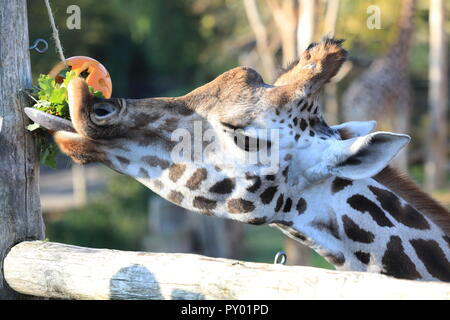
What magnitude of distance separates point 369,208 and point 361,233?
5.7 inches

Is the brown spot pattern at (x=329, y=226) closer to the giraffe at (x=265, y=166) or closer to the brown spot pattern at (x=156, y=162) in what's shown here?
the giraffe at (x=265, y=166)

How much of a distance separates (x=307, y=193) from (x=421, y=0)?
14903mm

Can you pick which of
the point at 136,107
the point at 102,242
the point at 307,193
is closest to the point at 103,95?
the point at 136,107

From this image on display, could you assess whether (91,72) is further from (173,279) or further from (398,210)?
(398,210)

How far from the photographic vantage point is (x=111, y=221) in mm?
13234

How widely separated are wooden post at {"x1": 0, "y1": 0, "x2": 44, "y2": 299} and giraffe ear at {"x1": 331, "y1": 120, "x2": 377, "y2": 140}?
1.51 metres

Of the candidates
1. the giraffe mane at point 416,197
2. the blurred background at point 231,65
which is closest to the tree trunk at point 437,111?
the blurred background at point 231,65

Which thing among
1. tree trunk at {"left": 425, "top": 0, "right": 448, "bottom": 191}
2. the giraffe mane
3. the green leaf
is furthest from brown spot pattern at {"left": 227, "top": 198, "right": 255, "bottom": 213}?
tree trunk at {"left": 425, "top": 0, "right": 448, "bottom": 191}

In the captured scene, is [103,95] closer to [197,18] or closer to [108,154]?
[108,154]

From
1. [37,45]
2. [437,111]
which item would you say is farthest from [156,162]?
[437,111]

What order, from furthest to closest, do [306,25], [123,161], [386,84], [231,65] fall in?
[231,65]
[306,25]
[386,84]
[123,161]

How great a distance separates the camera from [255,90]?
318 centimetres

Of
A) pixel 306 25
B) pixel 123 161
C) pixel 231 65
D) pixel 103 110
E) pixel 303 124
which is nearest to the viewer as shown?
pixel 103 110

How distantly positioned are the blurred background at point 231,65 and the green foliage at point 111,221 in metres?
0.02
